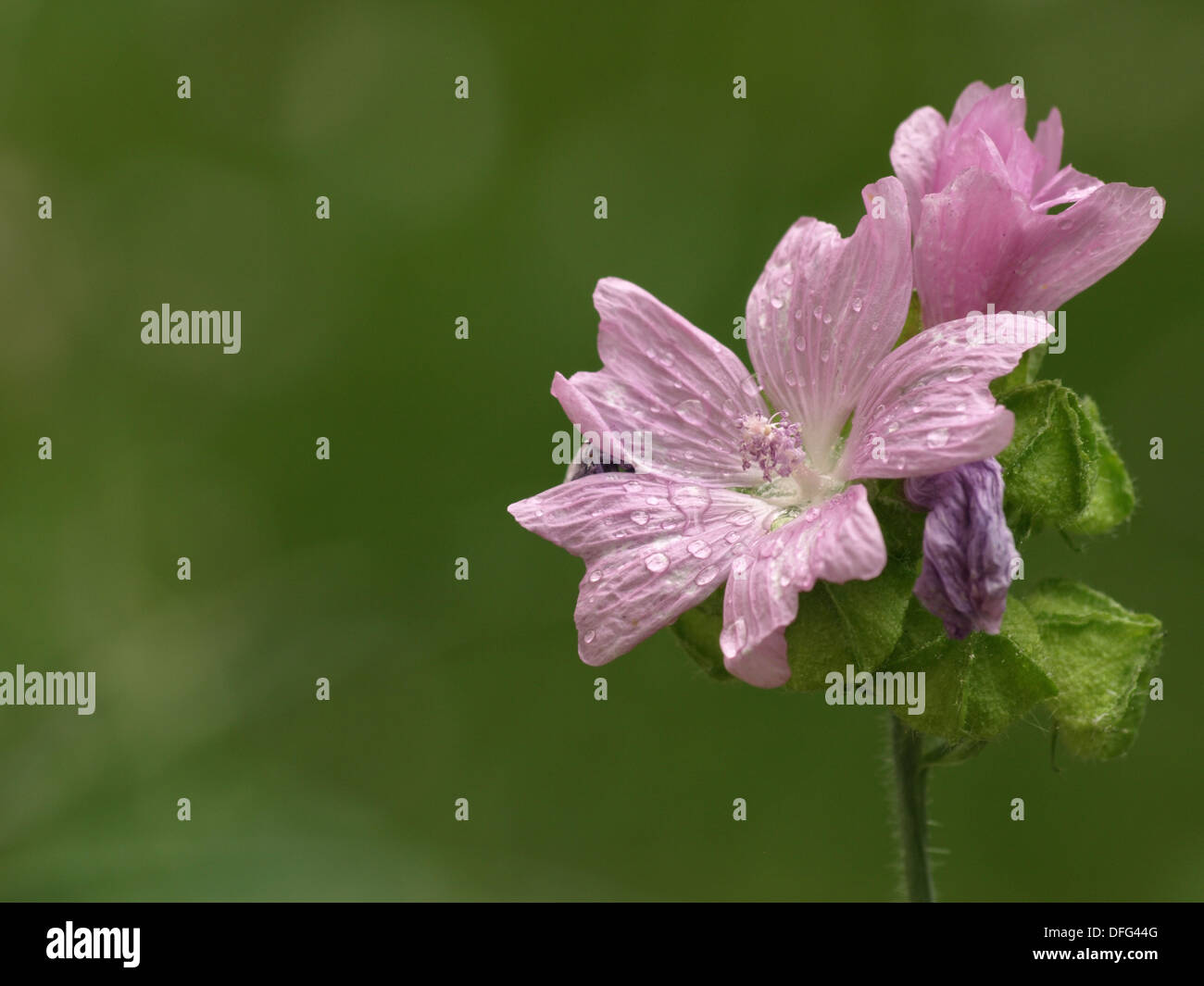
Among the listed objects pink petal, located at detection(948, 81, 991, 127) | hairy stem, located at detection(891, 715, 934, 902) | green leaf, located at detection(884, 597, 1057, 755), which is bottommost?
hairy stem, located at detection(891, 715, 934, 902)

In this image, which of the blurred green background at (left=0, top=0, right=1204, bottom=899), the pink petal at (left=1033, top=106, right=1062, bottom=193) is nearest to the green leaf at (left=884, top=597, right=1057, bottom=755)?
the pink petal at (left=1033, top=106, right=1062, bottom=193)

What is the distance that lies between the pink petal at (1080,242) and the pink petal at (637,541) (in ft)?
1.47

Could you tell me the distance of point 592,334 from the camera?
402 centimetres

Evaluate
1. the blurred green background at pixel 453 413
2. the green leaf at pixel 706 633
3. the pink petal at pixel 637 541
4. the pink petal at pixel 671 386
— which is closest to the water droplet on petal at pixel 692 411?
the pink petal at pixel 671 386

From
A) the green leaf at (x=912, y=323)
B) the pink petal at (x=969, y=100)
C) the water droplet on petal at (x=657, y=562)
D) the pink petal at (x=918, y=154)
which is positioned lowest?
the water droplet on petal at (x=657, y=562)

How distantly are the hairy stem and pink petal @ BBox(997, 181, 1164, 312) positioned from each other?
23.6 inches

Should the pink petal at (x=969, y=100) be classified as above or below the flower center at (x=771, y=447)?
above

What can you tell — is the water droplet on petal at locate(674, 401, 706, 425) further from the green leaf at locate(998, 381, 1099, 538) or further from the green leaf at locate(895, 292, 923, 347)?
the green leaf at locate(998, 381, 1099, 538)

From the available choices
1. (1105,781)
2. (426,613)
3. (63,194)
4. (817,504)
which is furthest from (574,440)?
(63,194)

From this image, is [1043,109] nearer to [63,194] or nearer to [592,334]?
[592,334]

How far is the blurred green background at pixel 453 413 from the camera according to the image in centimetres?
334

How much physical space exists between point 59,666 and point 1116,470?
250cm

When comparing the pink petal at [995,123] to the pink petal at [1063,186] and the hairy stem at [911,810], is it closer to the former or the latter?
the pink petal at [1063,186]

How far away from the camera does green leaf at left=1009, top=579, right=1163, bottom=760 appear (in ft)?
5.78
